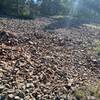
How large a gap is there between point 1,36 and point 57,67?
382cm

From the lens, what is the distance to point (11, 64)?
28.5 ft

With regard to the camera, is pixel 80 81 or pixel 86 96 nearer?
pixel 86 96

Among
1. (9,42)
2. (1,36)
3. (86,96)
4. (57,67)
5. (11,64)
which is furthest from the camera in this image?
(1,36)

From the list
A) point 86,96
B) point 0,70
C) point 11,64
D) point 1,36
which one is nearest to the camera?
point 86,96

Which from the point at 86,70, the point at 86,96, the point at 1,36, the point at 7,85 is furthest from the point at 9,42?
the point at 86,96

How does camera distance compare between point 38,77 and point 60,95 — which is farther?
point 38,77

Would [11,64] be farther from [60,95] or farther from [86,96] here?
[86,96]

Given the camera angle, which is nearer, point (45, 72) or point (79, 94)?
point (79, 94)

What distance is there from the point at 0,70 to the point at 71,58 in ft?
13.7

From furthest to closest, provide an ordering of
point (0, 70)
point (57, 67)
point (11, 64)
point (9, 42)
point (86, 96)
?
point (9, 42)
point (57, 67)
point (11, 64)
point (0, 70)
point (86, 96)

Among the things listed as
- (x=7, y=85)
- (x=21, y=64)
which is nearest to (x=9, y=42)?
(x=21, y=64)

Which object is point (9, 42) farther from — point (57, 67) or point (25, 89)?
point (25, 89)

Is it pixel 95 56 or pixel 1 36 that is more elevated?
pixel 1 36

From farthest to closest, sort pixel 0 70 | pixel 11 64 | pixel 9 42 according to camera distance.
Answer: pixel 9 42
pixel 11 64
pixel 0 70
